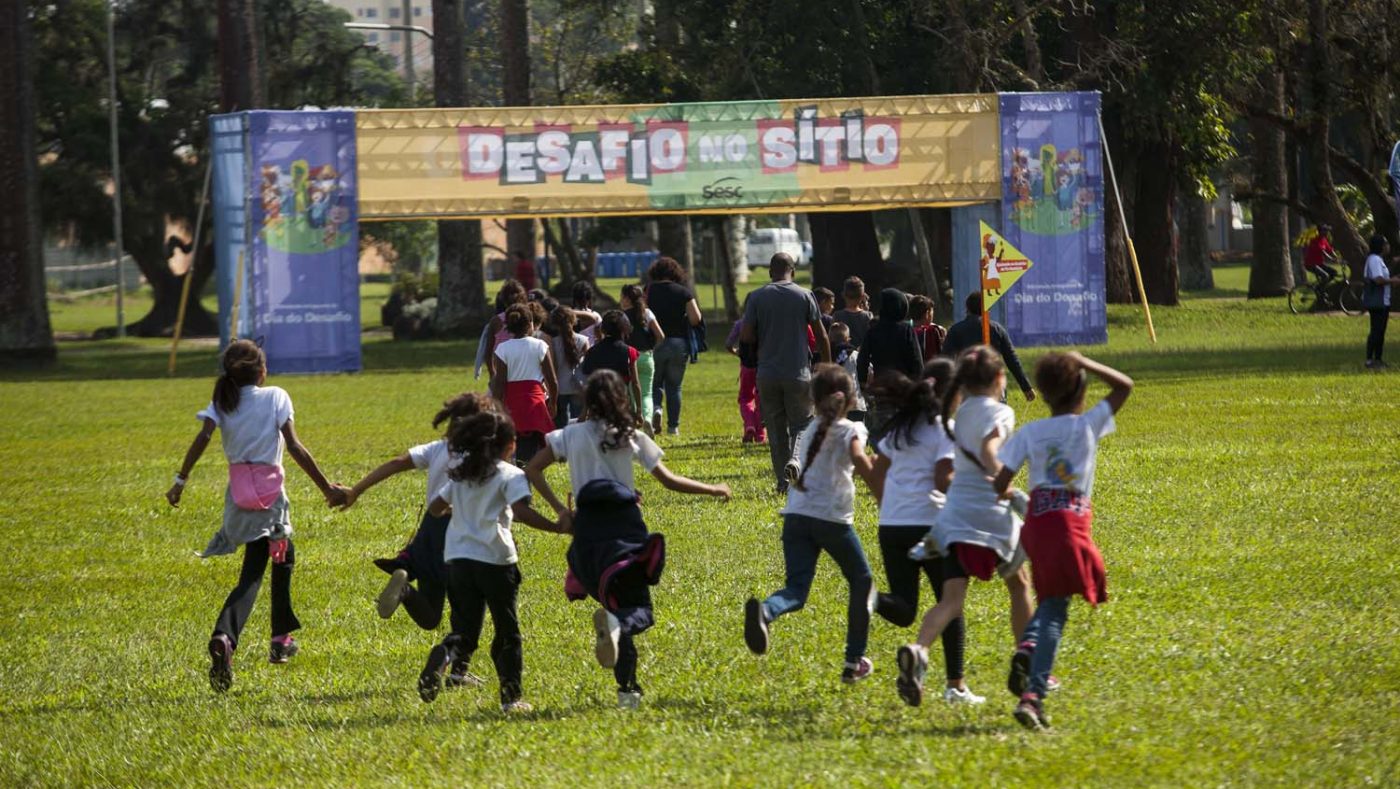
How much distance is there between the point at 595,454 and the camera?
8.09m

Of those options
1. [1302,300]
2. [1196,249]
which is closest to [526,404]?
[1302,300]

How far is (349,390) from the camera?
29.4m

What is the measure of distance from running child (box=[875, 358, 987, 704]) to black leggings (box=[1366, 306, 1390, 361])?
17454 millimetres

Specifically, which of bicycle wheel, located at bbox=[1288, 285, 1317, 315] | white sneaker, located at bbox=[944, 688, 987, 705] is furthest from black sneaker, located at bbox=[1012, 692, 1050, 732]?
bicycle wheel, located at bbox=[1288, 285, 1317, 315]

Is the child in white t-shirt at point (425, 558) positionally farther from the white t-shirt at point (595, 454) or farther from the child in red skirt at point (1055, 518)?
the child in red skirt at point (1055, 518)

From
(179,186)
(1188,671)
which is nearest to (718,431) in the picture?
(1188,671)

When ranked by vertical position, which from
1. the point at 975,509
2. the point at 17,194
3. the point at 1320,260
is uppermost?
the point at 17,194

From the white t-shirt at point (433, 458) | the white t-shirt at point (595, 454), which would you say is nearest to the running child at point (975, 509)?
the white t-shirt at point (595, 454)

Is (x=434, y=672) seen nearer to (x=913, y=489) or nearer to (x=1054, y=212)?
(x=913, y=489)

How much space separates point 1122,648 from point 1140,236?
34761mm

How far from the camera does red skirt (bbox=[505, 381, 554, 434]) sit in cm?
1385

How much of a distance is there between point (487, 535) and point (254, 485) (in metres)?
1.50

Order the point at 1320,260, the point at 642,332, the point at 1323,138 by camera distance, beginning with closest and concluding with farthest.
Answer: the point at 642,332 < the point at 1323,138 < the point at 1320,260

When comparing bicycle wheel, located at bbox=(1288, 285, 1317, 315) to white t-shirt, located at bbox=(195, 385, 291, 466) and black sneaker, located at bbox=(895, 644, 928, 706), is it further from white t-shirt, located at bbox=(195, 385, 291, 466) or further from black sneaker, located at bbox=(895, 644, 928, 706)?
black sneaker, located at bbox=(895, 644, 928, 706)
